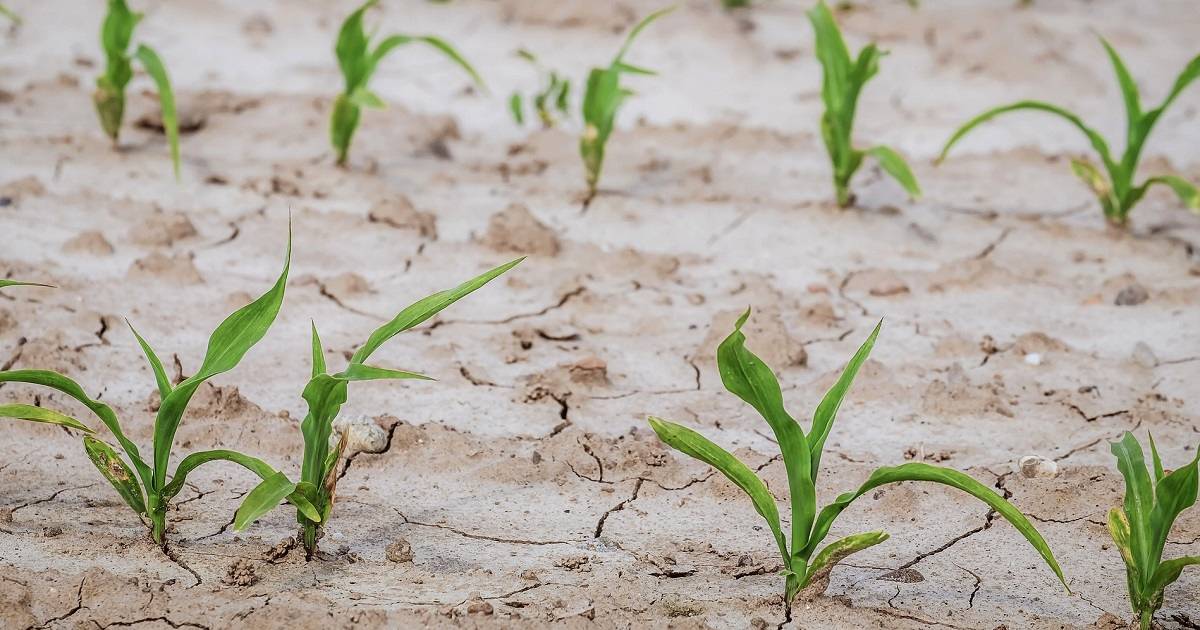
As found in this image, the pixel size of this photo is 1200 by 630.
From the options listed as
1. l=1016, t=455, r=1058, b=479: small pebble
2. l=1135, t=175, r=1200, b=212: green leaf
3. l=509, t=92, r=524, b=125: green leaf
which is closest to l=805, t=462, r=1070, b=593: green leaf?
l=1016, t=455, r=1058, b=479: small pebble

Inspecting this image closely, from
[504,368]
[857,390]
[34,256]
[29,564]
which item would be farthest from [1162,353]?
[34,256]

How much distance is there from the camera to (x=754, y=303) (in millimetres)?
3191

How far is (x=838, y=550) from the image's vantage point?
1.90 metres

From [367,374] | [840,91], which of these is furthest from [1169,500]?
[840,91]

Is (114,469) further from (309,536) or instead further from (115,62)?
(115,62)

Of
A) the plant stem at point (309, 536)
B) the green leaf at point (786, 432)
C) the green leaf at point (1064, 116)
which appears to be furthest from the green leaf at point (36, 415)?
the green leaf at point (1064, 116)

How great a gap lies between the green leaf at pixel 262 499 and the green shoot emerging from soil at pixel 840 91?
7.16 ft

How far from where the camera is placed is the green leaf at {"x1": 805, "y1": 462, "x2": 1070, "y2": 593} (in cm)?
176

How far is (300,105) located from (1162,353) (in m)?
2.94

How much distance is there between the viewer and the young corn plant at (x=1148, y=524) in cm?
180

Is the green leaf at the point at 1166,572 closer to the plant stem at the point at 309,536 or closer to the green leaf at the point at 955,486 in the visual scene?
the green leaf at the point at 955,486

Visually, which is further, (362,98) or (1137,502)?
(362,98)

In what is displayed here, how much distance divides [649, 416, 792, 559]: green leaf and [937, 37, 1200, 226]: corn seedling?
179 cm

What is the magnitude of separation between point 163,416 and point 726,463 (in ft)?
2.98
